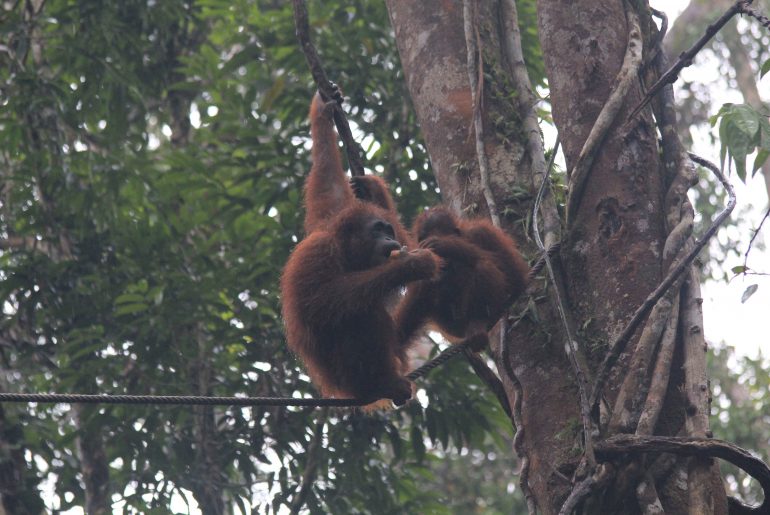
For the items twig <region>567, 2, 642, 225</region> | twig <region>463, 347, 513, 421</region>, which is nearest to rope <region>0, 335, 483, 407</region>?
twig <region>463, 347, 513, 421</region>

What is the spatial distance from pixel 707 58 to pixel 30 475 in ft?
37.9

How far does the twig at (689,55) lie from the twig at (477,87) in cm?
54

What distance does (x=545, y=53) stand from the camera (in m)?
3.34

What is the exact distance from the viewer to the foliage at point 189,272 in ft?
15.8

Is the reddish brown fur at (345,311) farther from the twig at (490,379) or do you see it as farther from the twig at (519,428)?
the twig at (519,428)

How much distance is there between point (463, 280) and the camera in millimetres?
3725

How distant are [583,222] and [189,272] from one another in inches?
105

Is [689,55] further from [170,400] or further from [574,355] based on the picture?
[170,400]

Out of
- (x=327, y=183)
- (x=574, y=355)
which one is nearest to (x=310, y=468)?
(x=327, y=183)

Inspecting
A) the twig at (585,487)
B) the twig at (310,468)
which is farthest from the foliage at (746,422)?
the twig at (585,487)

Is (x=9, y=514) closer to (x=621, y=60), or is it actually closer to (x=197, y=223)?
(x=197, y=223)

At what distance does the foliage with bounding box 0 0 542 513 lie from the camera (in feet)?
15.8

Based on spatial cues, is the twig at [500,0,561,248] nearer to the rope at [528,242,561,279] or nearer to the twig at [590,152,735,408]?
the rope at [528,242,561,279]

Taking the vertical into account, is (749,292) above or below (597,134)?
below
